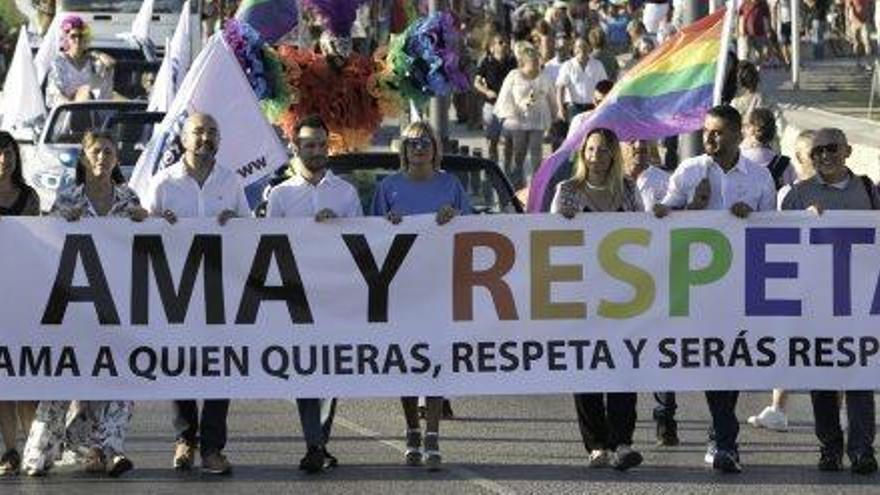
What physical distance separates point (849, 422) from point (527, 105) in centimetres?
1511

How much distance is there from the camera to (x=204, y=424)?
1369cm

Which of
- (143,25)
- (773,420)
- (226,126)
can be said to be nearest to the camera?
(773,420)

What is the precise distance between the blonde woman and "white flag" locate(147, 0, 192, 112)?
15.2 feet

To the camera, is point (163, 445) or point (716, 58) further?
point (716, 58)

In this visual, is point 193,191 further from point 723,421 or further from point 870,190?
point 870,190

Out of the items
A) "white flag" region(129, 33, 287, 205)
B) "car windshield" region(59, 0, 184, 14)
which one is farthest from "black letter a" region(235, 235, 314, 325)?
"car windshield" region(59, 0, 184, 14)

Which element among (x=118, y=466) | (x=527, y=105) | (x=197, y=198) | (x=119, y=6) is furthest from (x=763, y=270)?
(x=119, y=6)

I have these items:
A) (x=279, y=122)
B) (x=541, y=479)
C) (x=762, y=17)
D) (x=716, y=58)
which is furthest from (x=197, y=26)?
(x=541, y=479)

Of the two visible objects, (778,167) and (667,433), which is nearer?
(667,433)

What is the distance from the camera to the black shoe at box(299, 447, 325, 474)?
44.6 feet

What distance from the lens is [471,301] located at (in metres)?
14.0

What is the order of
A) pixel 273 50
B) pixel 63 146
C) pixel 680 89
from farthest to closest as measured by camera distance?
pixel 63 146 < pixel 273 50 < pixel 680 89

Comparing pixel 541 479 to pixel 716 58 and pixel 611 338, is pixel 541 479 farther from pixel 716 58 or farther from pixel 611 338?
pixel 716 58

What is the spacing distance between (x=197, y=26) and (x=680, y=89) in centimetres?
2123
